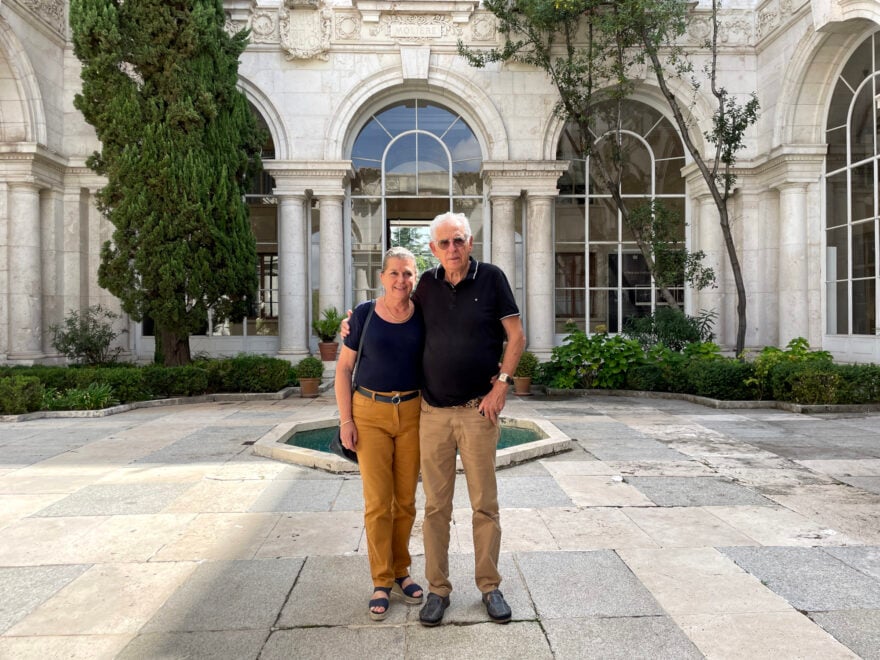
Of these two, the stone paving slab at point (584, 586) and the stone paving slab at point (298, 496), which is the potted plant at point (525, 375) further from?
the stone paving slab at point (584, 586)

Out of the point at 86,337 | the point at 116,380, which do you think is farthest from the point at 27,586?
the point at 86,337

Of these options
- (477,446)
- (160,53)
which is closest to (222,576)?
(477,446)

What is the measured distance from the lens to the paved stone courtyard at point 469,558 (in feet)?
9.80

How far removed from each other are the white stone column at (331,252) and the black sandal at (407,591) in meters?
12.0

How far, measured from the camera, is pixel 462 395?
3201 millimetres

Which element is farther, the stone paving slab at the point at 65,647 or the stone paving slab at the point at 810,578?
the stone paving slab at the point at 810,578

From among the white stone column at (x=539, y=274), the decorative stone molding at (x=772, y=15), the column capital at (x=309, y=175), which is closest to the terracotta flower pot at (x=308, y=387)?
the column capital at (x=309, y=175)

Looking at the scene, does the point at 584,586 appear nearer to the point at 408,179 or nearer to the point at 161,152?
the point at 161,152

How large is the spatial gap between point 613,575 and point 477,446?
50.1 inches

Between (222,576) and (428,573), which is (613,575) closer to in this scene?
(428,573)

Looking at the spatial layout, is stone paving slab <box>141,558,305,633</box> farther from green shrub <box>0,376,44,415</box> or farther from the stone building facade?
the stone building facade

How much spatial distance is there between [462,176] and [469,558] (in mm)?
13412

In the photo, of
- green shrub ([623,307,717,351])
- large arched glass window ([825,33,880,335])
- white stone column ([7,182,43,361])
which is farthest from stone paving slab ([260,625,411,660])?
white stone column ([7,182,43,361])

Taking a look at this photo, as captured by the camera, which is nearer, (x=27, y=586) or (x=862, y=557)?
(x=27, y=586)
